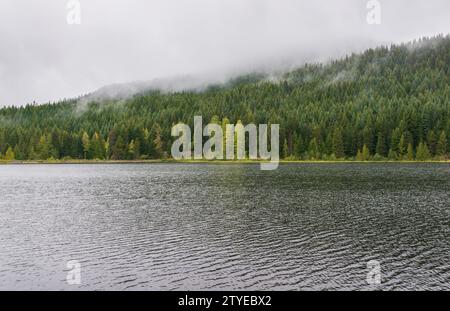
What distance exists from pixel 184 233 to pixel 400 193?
133 ft

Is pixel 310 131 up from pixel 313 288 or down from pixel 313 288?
up

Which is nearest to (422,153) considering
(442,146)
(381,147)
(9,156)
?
(442,146)

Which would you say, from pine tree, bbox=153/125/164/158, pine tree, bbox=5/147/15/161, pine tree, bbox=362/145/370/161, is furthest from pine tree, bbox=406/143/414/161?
pine tree, bbox=5/147/15/161

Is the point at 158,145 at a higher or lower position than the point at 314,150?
higher

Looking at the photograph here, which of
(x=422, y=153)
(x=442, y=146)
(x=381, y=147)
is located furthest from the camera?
(x=381, y=147)

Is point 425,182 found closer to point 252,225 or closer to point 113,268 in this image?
point 252,225

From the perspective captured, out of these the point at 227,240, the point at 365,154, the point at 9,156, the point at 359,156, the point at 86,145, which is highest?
the point at 86,145

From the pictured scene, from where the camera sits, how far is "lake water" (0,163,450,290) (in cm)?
2452

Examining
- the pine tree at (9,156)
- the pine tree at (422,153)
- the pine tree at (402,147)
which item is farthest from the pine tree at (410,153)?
the pine tree at (9,156)

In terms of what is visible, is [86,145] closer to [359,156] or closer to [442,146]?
[359,156]

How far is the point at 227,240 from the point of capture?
3391cm

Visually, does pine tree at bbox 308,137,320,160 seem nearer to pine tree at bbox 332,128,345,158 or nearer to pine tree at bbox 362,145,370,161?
pine tree at bbox 332,128,345,158
